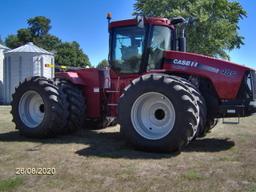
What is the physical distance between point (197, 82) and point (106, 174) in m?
3.37

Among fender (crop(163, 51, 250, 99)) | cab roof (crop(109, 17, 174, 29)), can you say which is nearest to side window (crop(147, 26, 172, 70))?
cab roof (crop(109, 17, 174, 29))

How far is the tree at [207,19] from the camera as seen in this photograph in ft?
88.4

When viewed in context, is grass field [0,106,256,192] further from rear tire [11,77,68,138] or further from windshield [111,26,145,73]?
windshield [111,26,145,73]

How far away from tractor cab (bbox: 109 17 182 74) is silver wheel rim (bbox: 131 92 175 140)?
129 cm

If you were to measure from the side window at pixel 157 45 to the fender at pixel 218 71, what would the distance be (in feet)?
2.60

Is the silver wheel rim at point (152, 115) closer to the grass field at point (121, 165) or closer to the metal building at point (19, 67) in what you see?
the grass field at point (121, 165)

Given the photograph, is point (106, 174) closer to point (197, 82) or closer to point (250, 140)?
point (197, 82)

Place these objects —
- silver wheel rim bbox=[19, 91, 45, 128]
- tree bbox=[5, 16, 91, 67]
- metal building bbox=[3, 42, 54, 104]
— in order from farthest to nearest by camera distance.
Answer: tree bbox=[5, 16, 91, 67]
metal building bbox=[3, 42, 54, 104]
silver wheel rim bbox=[19, 91, 45, 128]

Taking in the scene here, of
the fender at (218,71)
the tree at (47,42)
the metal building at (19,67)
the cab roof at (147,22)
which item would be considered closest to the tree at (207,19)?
the metal building at (19,67)

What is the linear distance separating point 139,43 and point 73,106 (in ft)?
6.72

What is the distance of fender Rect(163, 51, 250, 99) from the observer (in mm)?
7750

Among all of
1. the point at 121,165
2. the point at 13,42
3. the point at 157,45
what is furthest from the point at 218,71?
the point at 13,42

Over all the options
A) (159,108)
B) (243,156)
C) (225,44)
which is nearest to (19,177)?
(159,108)

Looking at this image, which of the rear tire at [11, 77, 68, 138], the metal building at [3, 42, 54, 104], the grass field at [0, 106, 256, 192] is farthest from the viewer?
the metal building at [3, 42, 54, 104]
